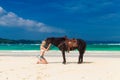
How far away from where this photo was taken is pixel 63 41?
954 inches
